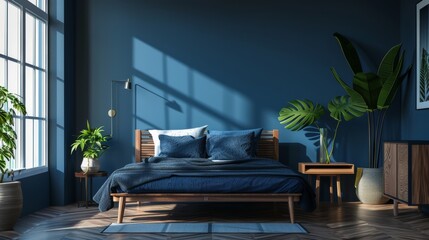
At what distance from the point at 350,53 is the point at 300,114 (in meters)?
1.05

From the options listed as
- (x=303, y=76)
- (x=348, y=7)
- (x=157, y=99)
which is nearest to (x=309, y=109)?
(x=303, y=76)

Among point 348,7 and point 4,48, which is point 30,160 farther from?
point 348,7

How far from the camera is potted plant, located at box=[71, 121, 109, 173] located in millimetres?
7094

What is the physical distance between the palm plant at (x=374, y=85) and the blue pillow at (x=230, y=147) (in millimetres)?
1448

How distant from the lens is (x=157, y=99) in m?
7.76

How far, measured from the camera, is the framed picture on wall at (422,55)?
6812 mm

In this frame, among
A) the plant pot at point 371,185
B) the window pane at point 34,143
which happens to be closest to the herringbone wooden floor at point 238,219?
the plant pot at point 371,185

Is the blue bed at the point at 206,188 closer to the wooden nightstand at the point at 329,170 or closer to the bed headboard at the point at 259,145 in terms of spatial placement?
the wooden nightstand at the point at 329,170

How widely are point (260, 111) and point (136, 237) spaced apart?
3.22 metres

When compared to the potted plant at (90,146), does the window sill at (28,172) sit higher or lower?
lower

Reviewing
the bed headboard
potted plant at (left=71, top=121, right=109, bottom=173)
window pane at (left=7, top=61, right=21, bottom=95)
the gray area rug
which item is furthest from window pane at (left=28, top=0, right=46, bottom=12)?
the gray area rug

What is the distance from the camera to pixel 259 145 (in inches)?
299

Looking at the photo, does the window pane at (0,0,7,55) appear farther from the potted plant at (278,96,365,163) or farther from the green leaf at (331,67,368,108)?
the green leaf at (331,67,368,108)

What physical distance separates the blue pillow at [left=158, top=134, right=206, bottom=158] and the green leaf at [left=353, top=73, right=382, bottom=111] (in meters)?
2.08
